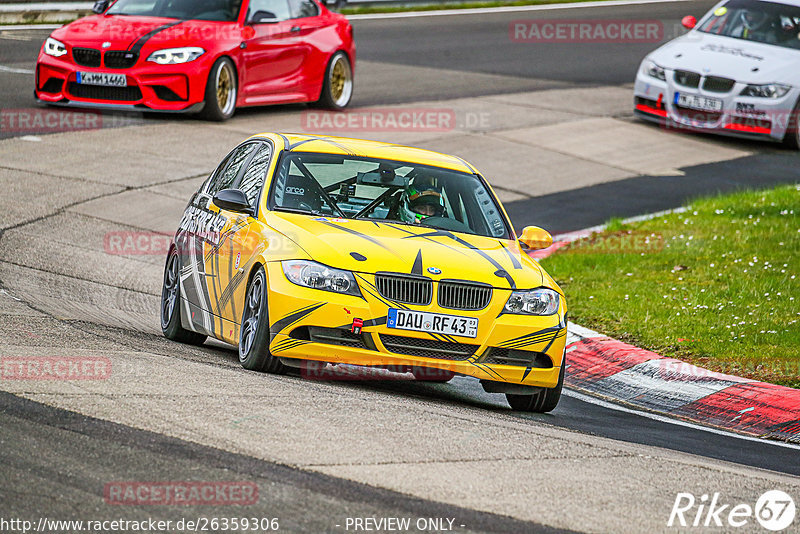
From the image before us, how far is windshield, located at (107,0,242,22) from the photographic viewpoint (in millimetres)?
18109

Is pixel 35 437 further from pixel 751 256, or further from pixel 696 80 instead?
pixel 696 80

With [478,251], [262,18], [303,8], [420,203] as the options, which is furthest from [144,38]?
[478,251]

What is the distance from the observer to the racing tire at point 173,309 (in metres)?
9.72

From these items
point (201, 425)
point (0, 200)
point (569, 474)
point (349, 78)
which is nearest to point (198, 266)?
point (201, 425)

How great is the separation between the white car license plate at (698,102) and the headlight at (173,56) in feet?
24.2

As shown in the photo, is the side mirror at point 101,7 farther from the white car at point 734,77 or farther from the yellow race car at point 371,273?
the yellow race car at point 371,273

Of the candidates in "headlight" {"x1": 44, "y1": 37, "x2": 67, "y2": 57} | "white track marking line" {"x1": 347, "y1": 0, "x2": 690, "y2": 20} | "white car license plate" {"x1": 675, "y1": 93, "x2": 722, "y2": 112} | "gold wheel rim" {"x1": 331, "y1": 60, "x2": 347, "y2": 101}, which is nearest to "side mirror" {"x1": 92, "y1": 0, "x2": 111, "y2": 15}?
"headlight" {"x1": 44, "y1": 37, "x2": 67, "y2": 57}

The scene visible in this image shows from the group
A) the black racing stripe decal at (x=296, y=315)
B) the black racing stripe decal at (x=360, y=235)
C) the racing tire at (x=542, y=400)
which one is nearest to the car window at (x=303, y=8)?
the black racing stripe decal at (x=360, y=235)

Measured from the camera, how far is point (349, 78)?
20.4 m

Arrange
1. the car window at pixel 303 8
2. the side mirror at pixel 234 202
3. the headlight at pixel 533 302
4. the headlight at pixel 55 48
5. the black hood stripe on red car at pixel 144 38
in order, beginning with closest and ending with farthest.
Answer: the headlight at pixel 533 302 < the side mirror at pixel 234 202 < the black hood stripe on red car at pixel 144 38 < the headlight at pixel 55 48 < the car window at pixel 303 8

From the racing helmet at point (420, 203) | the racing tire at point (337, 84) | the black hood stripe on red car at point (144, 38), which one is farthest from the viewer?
the racing tire at point (337, 84)

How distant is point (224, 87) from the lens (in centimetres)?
1817

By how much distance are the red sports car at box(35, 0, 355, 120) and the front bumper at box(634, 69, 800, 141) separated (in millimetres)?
4997

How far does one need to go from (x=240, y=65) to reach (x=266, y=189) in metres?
9.57
